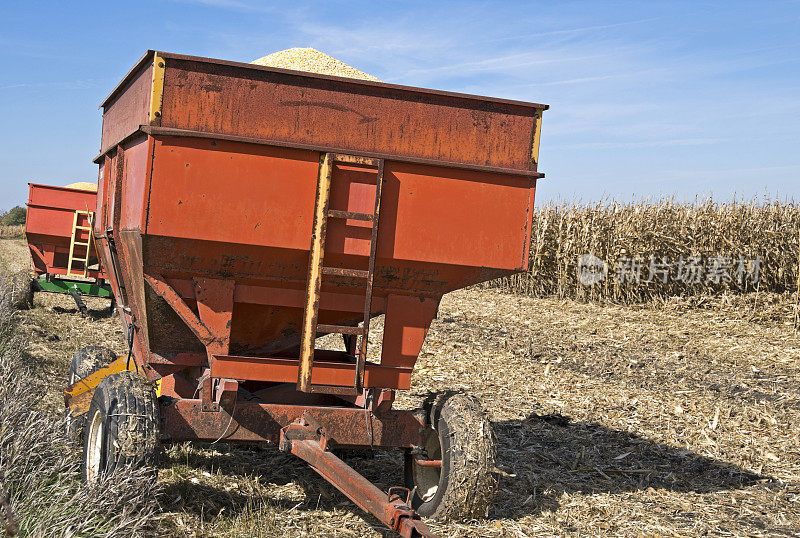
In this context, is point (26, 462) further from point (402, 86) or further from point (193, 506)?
point (402, 86)

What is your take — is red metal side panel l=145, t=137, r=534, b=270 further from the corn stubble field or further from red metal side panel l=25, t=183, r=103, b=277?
red metal side panel l=25, t=183, r=103, b=277

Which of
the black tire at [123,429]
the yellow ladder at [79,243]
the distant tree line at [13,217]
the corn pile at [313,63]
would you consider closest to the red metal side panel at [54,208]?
the yellow ladder at [79,243]

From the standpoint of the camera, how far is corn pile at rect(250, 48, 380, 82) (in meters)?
10.9

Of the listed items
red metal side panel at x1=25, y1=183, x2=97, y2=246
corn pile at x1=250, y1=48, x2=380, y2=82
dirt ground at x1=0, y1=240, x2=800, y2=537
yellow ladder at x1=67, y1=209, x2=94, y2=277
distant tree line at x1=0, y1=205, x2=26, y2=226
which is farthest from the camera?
distant tree line at x1=0, y1=205, x2=26, y2=226

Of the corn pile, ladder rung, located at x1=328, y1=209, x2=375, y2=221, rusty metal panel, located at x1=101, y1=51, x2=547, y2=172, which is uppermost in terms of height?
the corn pile

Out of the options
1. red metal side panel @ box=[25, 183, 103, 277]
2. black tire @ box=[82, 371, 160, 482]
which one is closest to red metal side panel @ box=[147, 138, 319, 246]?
black tire @ box=[82, 371, 160, 482]

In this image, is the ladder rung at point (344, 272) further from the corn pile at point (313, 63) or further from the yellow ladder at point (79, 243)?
the yellow ladder at point (79, 243)

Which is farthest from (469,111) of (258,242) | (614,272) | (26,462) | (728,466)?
(614,272)

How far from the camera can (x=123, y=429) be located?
4.33 metres

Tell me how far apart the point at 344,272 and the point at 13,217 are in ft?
176

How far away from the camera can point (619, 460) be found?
6.75 meters

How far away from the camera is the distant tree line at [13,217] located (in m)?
48.9

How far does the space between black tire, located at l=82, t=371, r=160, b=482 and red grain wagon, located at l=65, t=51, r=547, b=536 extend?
11 mm

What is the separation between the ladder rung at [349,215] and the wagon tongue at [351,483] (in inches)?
51.5
